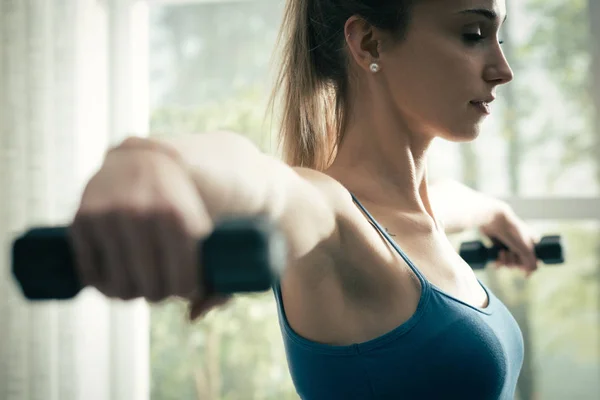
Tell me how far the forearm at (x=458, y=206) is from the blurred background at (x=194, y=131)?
31.7 inches

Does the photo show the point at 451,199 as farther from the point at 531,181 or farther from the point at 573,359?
the point at 573,359

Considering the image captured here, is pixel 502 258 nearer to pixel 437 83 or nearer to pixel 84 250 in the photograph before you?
pixel 437 83

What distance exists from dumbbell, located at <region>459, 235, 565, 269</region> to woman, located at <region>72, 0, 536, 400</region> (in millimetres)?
146

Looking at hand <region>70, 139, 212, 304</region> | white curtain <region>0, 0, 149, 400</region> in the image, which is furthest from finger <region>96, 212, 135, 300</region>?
white curtain <region>0, 0, 149, 400</region>

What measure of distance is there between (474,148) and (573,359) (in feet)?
2.80

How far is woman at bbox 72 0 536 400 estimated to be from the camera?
1.11 feet

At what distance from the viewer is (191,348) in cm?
240

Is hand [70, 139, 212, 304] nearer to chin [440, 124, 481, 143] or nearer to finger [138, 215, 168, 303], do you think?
finger [138, 215, 168, 303]

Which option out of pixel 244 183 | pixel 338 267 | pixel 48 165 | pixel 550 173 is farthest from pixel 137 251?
pixel 550 173

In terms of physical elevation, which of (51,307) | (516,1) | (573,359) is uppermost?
(516,1)

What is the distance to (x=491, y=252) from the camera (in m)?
1.31

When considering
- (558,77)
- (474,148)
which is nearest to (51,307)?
(474,148)

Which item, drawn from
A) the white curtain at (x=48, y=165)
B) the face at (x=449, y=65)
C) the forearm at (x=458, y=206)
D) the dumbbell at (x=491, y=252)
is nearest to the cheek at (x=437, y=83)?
the face at (x=449, y=65)

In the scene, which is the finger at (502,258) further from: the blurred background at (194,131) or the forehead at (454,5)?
the blurred background at (194,131)
